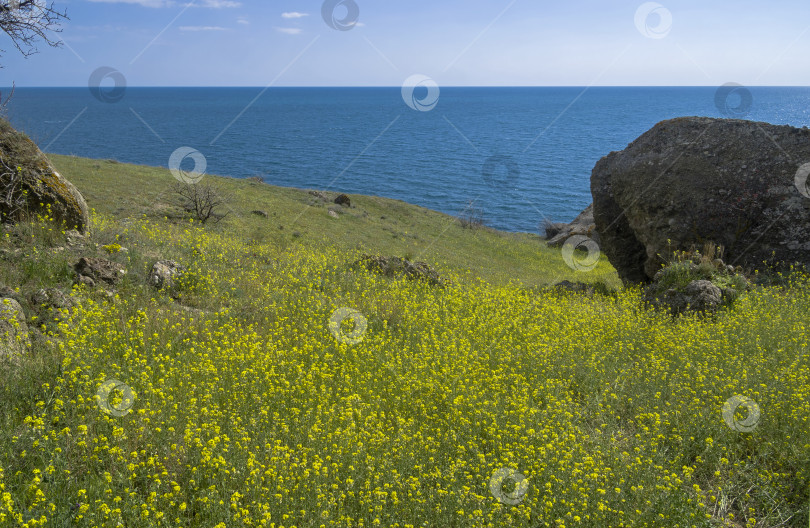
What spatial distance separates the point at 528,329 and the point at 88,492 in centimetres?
851

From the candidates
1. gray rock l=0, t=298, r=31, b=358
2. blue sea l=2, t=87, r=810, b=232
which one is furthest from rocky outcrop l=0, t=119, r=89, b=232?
gray rock l=0, t=298, r=31, b=358

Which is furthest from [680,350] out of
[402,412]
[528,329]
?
[402,412]

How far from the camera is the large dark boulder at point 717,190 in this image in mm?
16078

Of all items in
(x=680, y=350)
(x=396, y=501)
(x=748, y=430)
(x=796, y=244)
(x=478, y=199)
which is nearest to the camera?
(x=396, y=501)

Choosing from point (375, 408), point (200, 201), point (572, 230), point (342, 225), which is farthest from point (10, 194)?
point (572, 230)

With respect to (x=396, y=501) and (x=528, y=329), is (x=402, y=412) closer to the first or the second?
(x=396, y=501)

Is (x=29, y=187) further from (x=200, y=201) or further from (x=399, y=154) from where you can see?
(x=399, y=154)

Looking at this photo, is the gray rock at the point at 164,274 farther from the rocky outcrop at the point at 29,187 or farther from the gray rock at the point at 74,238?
the rocky outcrop at the point at 29,187

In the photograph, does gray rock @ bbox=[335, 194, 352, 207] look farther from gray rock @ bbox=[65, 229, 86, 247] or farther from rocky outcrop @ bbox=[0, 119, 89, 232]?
gray rock @ bbox=[65, 229, 86, 247]

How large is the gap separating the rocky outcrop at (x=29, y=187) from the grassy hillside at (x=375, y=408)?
2.05ft

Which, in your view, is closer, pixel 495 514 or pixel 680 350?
pixel 495 514

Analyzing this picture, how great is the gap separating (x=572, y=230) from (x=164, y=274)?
130 feet

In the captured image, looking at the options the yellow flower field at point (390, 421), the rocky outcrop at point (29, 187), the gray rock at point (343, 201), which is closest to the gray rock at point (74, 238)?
the rocky outcrop at point (29, 187)

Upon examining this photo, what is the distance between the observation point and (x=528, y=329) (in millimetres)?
10820
